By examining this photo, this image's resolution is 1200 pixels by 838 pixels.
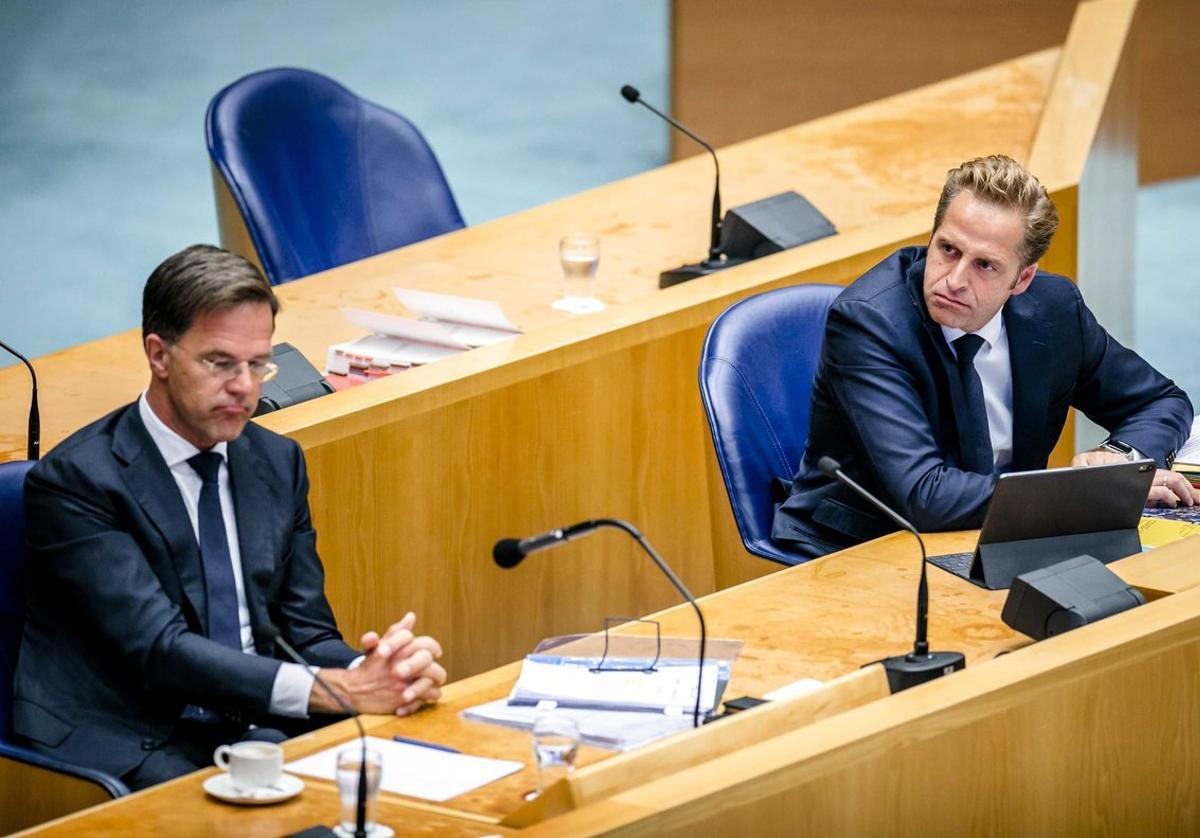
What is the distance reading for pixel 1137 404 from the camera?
3312 millimetres

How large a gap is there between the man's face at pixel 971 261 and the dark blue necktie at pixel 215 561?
1201 millimetres

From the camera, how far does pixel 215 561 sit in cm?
247

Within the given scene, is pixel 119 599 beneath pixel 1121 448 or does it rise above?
above

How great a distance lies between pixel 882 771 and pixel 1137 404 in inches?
61.1

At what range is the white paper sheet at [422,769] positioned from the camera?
2078 millimetres

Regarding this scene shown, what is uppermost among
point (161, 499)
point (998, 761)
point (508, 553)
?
point (508, 553)

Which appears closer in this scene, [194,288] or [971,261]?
[194,288]

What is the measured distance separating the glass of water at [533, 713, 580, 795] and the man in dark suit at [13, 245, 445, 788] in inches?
10.0

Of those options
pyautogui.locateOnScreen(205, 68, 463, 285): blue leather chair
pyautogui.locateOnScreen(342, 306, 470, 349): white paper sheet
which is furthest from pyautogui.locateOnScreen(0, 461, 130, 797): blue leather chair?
pyautogui.locateOnScreen(205, 68, 463, 285): blue leather chair

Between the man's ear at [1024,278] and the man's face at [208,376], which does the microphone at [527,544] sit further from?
the man's ear at [1024,278]

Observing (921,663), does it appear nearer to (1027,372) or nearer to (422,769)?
(422,769)

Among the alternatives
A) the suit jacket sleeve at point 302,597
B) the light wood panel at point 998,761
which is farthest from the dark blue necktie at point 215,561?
the light wood panel at point 998,761

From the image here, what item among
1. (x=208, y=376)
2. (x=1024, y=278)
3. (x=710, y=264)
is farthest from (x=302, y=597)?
(x=710, y=264)

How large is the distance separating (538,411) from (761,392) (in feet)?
1.38
